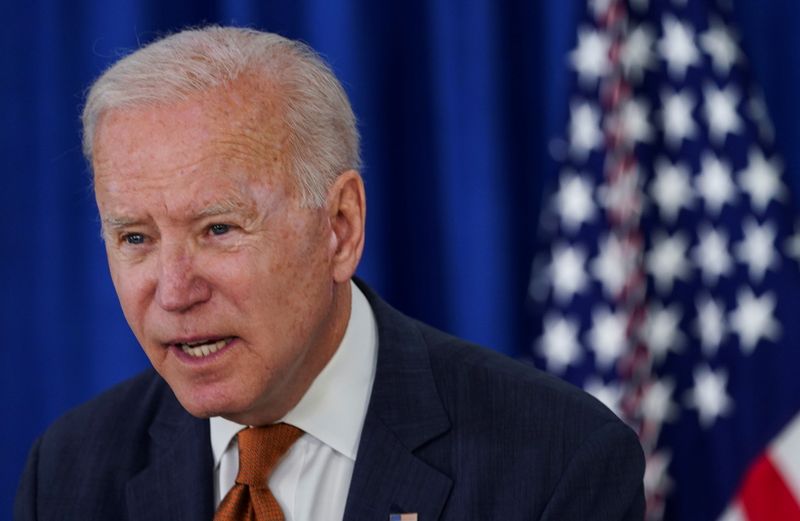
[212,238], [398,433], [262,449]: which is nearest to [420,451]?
[398,433]

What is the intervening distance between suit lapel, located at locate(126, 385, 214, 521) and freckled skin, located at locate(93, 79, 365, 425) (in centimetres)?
25

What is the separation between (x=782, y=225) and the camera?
2770 millimetres

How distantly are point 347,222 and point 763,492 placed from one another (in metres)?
1.33

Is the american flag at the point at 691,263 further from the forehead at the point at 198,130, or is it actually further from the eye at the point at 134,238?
the eye at the point at 134,238

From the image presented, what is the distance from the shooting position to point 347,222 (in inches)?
81.5

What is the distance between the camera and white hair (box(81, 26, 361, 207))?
74.1 inches

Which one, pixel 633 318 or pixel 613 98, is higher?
pixel 613 98

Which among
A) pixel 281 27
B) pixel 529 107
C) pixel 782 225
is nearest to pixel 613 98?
pixel 529 107

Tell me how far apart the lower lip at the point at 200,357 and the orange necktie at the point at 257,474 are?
28 centimetres

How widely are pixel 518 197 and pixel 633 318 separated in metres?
0.45

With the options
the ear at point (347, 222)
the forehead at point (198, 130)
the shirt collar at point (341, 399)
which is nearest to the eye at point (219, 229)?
the forehead at point (198, 130)

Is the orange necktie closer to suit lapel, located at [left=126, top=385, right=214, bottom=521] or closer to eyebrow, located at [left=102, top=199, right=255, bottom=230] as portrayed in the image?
suit lapel, located at [left=126, top=385, right=214, bottom=521]

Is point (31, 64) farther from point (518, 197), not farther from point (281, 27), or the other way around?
point (518, 197)

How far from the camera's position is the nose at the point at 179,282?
1823 mm
